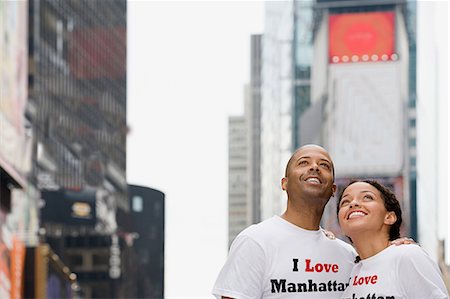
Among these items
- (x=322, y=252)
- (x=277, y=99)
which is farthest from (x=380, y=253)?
(x=277, y=99)

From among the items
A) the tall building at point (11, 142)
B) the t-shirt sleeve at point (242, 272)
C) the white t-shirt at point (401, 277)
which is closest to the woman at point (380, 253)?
the white t-shirt at point (401, 277)

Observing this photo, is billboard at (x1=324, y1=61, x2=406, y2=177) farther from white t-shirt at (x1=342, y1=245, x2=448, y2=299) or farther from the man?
white t-shirt at (x1=342, y1=245, x2=448, y2=299)

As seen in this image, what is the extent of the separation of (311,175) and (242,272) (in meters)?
0.54

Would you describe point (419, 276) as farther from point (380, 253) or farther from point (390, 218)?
point (390, 218)

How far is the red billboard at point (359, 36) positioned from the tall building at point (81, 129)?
85.1 ft

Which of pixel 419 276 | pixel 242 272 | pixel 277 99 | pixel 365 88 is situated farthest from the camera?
pixel 277 99

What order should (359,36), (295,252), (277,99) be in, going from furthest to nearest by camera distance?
(277,99) → (359,36) → (295,252)

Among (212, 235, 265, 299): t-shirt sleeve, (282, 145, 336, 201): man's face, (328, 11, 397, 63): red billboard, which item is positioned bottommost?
(212, 235, 265, 299): t-shirt sleeve

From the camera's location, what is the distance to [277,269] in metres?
5.46

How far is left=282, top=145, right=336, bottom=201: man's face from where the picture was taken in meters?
5.50

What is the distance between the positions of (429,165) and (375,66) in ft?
79.7

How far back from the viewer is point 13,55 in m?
62.3

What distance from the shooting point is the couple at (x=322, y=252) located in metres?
5.10

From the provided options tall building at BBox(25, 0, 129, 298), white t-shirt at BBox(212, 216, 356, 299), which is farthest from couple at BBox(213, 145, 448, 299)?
tall building at BBox(25, 0, 129, 298)
